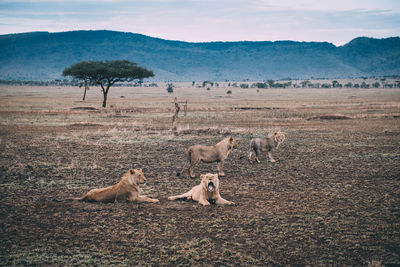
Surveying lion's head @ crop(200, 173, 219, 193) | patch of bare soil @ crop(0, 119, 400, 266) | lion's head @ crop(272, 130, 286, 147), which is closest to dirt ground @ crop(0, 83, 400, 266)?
patch of bare soil @ crop(0, 119, 400, 266)

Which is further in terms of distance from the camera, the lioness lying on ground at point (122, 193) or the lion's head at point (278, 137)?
the lion's head at point (278, 137)

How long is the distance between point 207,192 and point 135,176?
1793mm

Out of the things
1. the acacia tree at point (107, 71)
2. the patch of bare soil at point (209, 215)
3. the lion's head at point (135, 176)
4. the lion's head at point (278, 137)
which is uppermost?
the acacia tree at point (107, 71)

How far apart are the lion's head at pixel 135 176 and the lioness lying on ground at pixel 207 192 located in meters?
1.03

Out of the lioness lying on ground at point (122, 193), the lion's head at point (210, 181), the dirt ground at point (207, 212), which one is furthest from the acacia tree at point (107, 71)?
the lion's head at point (210, 181)

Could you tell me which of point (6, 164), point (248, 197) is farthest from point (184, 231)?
point (6, 164)

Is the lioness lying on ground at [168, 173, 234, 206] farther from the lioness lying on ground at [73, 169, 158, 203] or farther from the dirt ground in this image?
the lioness lying on ground at [73, 169, 158, 203]

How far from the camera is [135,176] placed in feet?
30.8

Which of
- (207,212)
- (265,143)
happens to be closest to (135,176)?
→ (207,212)

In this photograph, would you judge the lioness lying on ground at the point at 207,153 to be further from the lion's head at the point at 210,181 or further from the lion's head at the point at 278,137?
the lion's head at the point at 278,137

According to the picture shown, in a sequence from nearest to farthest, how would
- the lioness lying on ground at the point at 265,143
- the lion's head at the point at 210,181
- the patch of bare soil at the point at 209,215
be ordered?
1. the patch of bare soil at the point at 209,215
2. the lion's head at the point at 210,181
3. the lioness lying on ground at the point at 265,143

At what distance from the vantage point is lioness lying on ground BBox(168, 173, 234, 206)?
356 inches

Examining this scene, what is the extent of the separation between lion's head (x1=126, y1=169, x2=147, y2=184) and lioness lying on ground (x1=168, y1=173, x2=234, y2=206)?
1026 millimetres

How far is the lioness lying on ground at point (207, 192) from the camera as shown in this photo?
29.6ft
